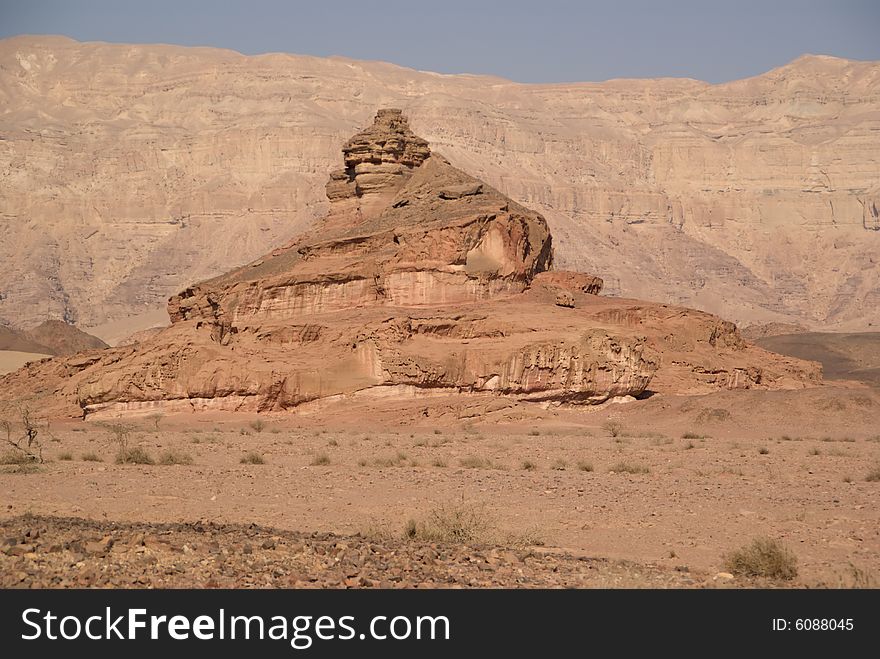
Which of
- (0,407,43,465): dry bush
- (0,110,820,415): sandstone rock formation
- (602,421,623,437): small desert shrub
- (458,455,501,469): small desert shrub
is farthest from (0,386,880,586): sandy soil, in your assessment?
(0,110,820,415): sandstone rock formation

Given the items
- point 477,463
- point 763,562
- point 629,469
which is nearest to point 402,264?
point 477,463

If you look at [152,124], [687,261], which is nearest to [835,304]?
[687,261]

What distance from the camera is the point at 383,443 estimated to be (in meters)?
29.9

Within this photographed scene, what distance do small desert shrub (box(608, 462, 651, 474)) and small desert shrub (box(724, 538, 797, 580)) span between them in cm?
977

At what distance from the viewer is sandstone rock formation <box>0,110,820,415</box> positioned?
3503 centimetres

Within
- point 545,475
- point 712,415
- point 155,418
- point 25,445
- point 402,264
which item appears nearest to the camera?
point 545,475

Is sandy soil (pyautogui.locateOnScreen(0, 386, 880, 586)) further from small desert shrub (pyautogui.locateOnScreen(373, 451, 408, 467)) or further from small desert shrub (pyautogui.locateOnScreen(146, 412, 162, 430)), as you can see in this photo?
small desert shrub (pyautogui.locateOnScreen(146, 412, 162, 430))

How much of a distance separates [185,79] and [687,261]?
7045 cm

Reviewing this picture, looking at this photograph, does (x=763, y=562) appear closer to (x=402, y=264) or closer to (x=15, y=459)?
(x=15, y=459)

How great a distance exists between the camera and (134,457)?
24.8 m

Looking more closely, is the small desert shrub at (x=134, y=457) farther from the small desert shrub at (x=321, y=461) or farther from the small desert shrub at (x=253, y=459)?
the small desert shrub at (x=321, y=461)

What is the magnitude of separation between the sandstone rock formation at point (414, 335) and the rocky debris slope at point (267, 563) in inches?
808

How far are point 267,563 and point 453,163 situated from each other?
133883 mm
